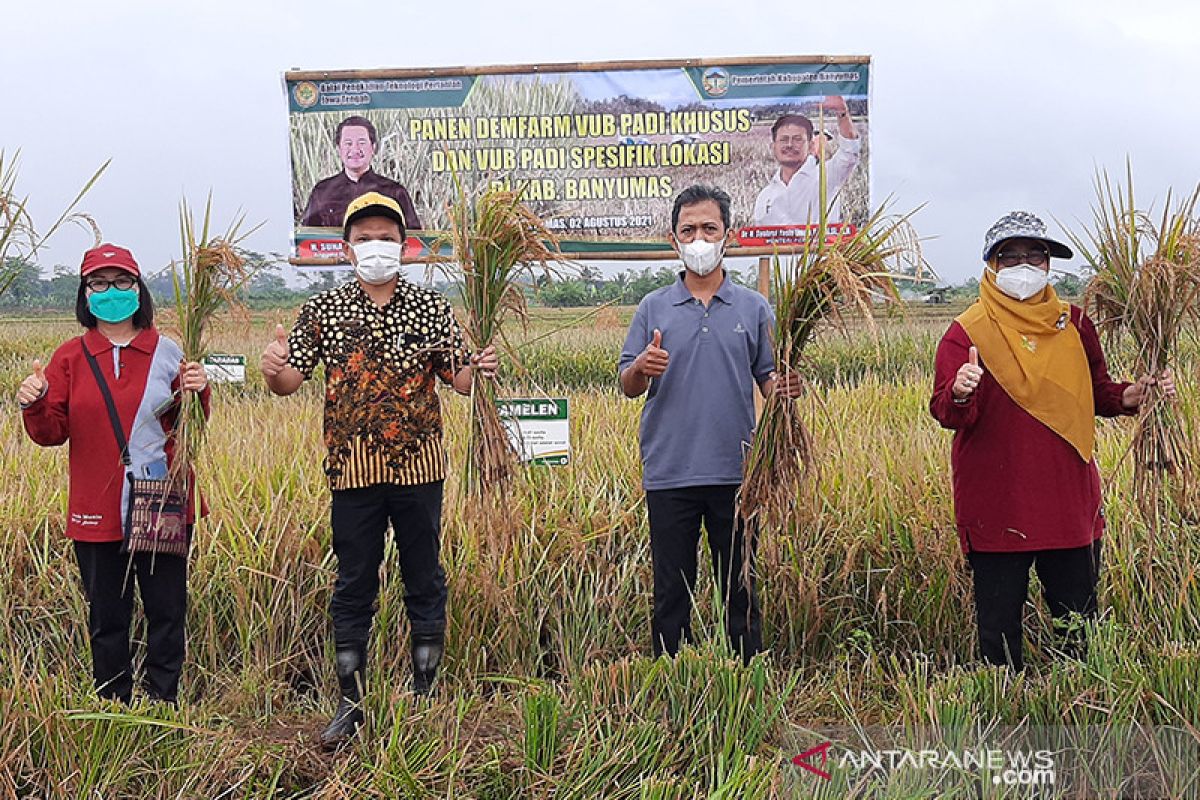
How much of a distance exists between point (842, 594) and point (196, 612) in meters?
2.31

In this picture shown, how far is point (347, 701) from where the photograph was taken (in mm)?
2812

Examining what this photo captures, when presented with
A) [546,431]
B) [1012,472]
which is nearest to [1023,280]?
[1012,472]

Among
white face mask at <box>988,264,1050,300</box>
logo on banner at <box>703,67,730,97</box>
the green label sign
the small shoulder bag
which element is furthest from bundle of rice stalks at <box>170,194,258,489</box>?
logo on banner at <box>703,67,730,97</box>

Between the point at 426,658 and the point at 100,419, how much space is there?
48.2 inches

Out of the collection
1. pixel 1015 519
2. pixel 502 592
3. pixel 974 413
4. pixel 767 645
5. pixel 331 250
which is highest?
pixel 331 250

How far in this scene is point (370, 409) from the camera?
2908 millimetres

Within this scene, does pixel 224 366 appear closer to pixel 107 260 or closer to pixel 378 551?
pixel 107 260

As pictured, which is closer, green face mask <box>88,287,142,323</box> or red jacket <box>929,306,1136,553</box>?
red jacket <box>929,306,1136,553</box>

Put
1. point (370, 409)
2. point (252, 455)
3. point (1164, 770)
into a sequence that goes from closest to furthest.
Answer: point (1164, 770), point (370, 409), point (252, 455)

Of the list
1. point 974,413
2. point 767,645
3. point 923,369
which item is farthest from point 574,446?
point 923,369

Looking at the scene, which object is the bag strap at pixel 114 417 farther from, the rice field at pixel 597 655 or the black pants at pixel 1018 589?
the black pants at pixel 1018 589

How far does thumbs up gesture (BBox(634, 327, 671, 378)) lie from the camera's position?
117 inches

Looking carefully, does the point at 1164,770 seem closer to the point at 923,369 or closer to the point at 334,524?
the point at 334,524

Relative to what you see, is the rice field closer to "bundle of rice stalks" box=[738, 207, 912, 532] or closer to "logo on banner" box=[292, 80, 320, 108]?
"bundle of rice stalks" box=[738, 207, 912, 532]
